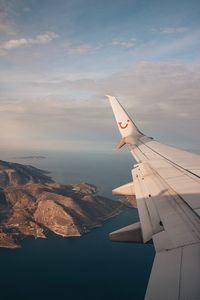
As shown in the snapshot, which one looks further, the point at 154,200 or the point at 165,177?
the point at 165,177

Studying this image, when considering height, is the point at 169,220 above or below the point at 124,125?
below

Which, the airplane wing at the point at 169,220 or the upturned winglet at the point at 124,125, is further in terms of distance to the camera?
the upturned winglet at the point at 124,125

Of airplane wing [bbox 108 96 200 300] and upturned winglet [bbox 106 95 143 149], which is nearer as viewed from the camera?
airplane wing [bbox 108 96 200 300]

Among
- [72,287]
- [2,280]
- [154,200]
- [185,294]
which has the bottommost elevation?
[72,287]

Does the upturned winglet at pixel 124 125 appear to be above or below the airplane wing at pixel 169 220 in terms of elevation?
above

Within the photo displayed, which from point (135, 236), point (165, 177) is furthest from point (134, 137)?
point (135, 236)

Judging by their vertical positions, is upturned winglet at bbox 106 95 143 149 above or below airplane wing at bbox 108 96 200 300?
above

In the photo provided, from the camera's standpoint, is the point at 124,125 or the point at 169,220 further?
the point at 124,125

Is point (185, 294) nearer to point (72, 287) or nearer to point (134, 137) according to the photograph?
point (134, 137)
